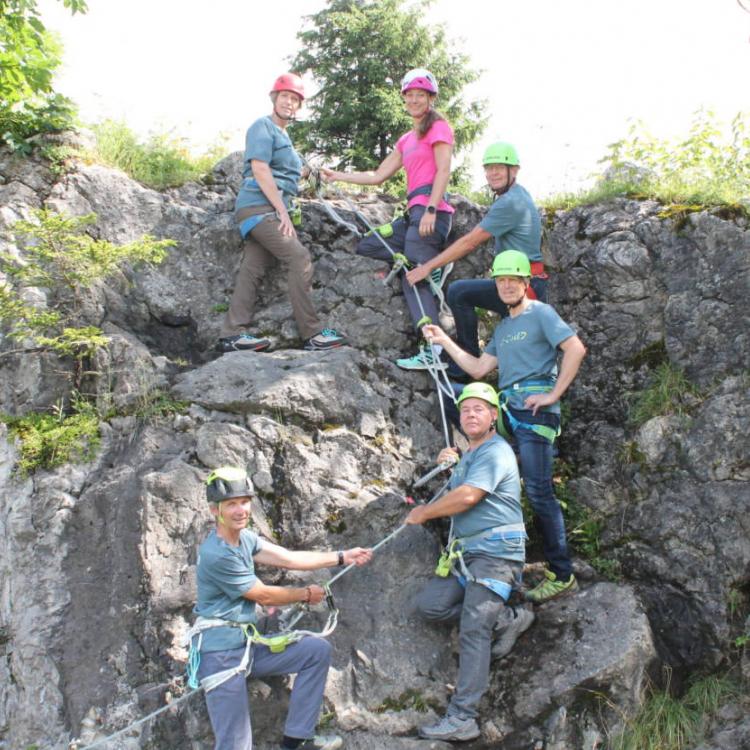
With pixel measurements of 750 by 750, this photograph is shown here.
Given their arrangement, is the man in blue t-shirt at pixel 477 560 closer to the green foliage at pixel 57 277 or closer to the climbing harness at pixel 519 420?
the climbing harness at pixel 519 420

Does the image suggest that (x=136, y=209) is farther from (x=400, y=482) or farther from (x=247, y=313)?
(x=400, y=482)

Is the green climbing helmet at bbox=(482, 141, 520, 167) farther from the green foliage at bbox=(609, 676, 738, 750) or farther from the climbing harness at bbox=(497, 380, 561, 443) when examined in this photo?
the green foliage at bbox=(609, 676, 738, 750)

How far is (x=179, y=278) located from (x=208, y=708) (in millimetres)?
5072

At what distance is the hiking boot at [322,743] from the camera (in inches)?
201

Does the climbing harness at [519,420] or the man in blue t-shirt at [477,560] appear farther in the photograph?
the climbing harness at [519,420]

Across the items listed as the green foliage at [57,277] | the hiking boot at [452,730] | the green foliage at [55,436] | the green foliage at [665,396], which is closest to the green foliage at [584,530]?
the green foliage at [665,396]

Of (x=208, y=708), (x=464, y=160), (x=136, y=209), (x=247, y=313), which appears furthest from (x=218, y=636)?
(x=464, y=160)

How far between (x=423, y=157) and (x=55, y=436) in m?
4.62

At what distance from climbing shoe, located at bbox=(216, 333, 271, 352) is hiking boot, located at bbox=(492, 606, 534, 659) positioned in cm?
359

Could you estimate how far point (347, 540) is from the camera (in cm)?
633

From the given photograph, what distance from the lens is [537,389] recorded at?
20.6 ft

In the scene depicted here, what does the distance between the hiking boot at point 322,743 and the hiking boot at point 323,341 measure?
147 inches

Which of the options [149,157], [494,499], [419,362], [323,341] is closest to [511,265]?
[419,362]

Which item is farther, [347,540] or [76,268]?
[76,268]
